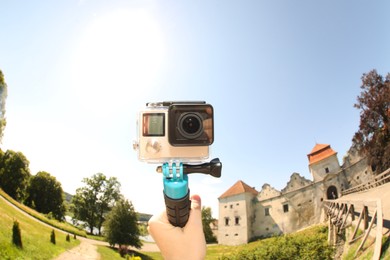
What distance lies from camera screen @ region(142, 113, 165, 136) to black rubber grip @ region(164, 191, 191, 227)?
52cm

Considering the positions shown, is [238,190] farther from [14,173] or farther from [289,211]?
[14,173]

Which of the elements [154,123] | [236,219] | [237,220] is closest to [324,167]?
[237,220]

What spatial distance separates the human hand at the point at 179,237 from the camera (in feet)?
4.96

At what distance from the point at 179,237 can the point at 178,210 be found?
0.63ft

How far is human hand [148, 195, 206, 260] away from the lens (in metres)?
1.51

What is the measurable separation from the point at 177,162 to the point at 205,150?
0.25 m

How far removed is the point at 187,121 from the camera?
5.87 ft

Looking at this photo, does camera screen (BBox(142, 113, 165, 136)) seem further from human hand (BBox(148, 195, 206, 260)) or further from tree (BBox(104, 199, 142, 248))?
tree (BBox(104, 199, 142, 248))

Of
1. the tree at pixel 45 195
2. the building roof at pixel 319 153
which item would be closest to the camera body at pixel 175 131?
the building roof at pixel 319 153

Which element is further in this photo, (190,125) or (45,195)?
(45,195)

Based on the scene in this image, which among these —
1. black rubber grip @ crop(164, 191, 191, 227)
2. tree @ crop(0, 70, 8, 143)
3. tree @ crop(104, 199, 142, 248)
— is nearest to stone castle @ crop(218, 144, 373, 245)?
tree @ crop(104, 199, 142, 248)

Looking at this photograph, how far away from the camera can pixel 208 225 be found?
4975cm

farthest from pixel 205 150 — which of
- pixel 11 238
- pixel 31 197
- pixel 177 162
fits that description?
pixel 31 197

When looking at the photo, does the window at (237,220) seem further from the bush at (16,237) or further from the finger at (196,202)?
the finger at (196,202)
